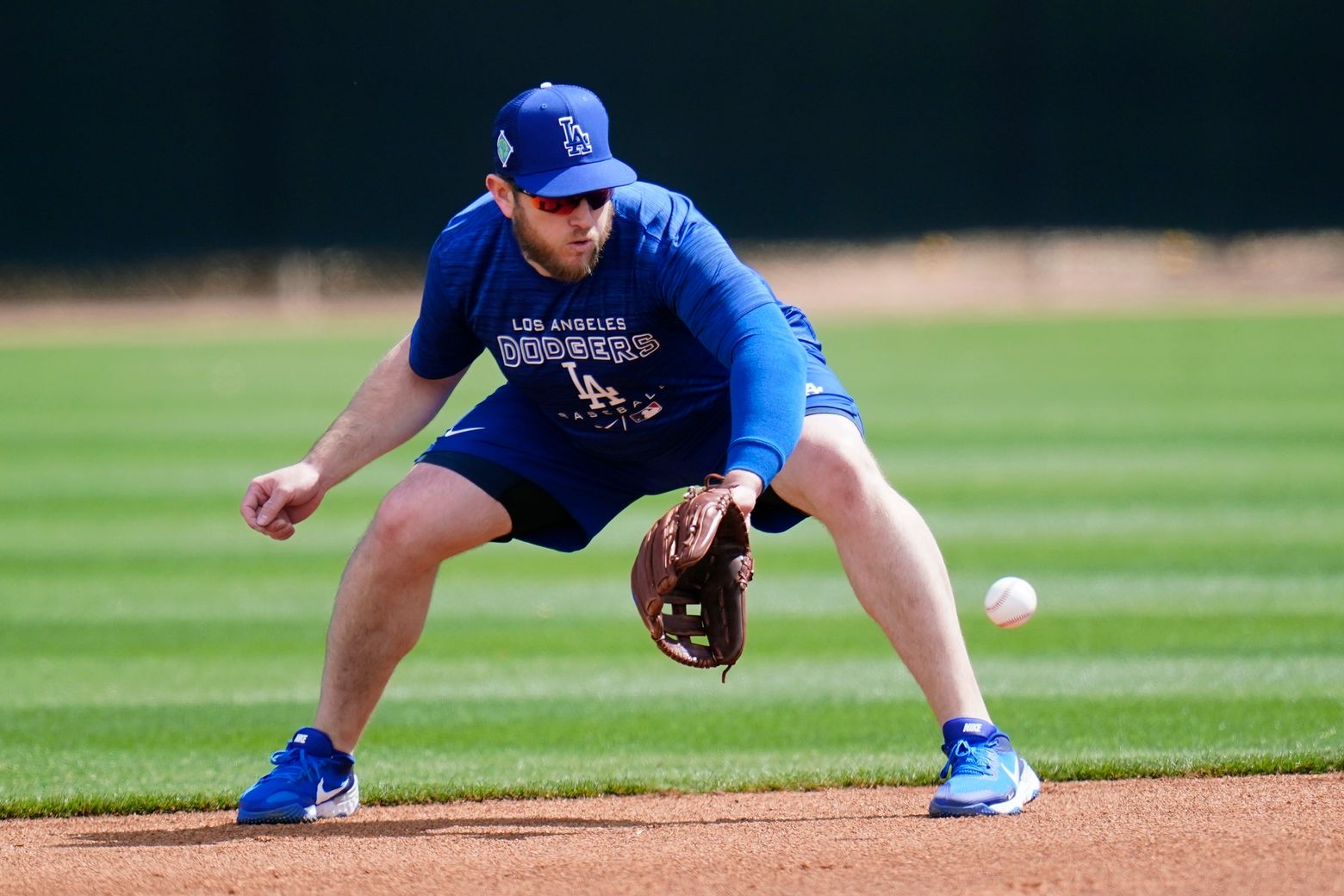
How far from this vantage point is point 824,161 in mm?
20703

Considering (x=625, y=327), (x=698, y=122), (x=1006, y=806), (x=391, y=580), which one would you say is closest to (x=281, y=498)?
(x=391, y=580)

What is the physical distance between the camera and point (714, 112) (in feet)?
67.9

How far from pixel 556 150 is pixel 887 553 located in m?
1.07

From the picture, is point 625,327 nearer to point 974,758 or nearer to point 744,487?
point 744,487

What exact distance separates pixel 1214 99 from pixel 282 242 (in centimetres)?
1156

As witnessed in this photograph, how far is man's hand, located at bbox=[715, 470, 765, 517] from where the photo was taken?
10.2 ft

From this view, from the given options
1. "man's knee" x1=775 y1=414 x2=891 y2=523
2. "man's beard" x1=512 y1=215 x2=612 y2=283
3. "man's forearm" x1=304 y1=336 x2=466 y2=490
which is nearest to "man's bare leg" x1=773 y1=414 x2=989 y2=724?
"man's knee" x1=775 y1=414 x2=891 y2=523

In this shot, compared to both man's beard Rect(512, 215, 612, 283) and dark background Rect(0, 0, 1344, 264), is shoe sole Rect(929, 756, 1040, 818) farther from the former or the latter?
dark background Rect(0, 0, 1344, 264)

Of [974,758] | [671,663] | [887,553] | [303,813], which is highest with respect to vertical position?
[887,553]

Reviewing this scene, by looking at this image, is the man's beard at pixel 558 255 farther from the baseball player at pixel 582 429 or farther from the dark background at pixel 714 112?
the dark background at pixel 714 112

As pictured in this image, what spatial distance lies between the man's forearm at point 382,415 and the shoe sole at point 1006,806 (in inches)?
56.8

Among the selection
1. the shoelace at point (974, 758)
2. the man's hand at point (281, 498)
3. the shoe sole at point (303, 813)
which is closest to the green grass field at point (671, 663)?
the shoe sole at point (303, 813)

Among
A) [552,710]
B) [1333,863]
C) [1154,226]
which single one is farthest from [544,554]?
[1154,226]

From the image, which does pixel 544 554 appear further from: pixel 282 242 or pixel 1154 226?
pixel 1154 226
